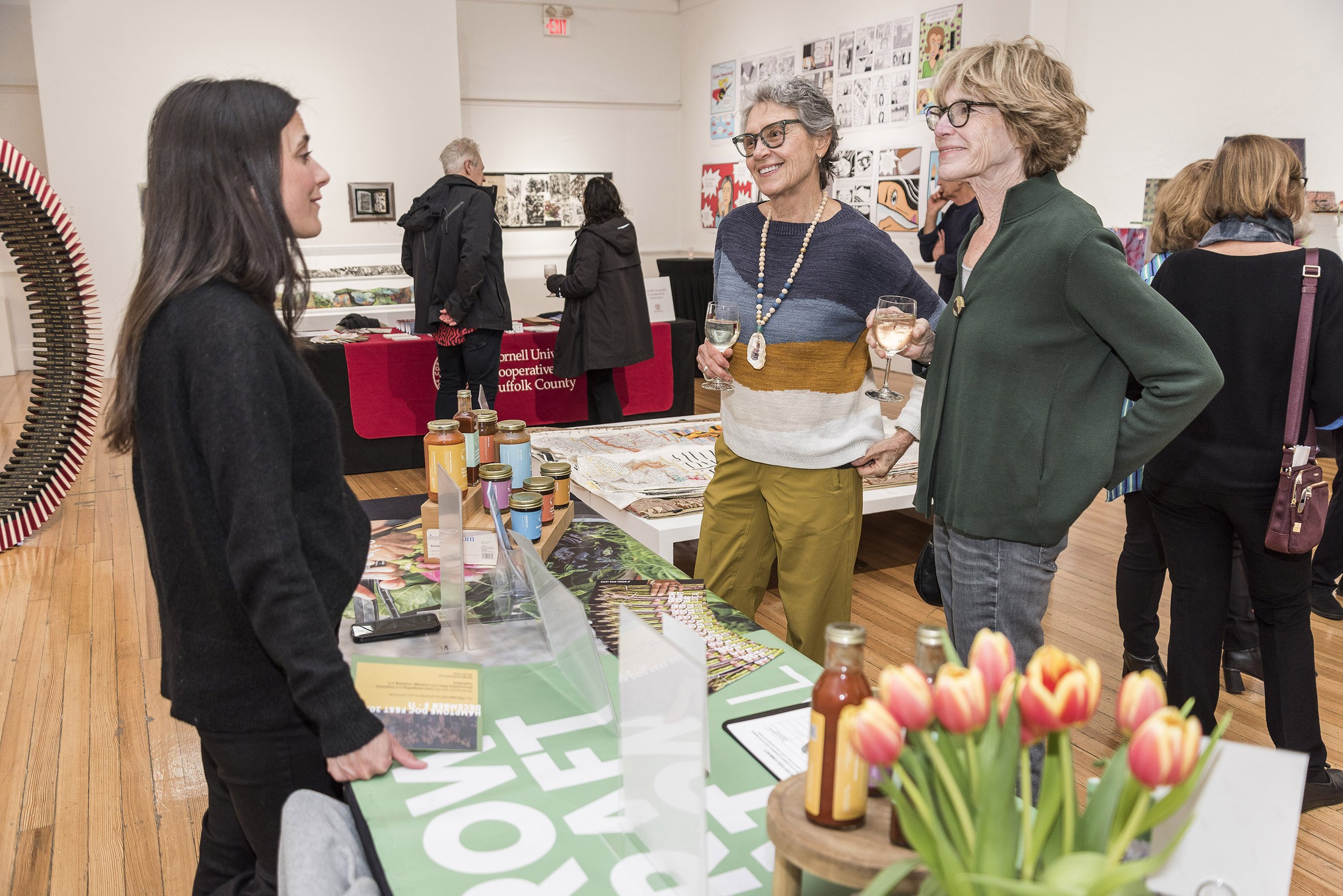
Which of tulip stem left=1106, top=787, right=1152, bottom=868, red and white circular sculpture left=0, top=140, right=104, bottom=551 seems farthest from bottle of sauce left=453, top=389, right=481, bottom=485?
red and white circular sculpture left=0, top=140, right=104, bottom=551

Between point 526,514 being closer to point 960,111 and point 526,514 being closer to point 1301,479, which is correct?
point 960,111

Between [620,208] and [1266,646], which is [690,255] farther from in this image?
[1266,646]

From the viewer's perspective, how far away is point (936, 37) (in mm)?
8141

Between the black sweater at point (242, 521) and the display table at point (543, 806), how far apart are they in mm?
132

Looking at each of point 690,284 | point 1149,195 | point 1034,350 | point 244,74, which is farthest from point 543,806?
point 690,284

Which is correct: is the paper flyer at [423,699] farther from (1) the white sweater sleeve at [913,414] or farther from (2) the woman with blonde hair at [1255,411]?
(2) the woman with blonde hair at [1255,411]

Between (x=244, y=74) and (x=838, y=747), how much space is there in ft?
27.9

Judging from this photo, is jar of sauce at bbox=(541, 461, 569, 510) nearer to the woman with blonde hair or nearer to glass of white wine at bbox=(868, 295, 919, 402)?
glass of white wine at bbox=(868, 295, 919, 402)

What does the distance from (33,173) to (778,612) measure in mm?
3838

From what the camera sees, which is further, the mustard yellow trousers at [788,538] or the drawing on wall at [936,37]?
the drawing on wall at [936,37]

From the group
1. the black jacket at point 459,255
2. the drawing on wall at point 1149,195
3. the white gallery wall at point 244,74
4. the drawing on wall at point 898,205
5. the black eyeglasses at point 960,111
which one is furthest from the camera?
the drawing on wall at point 898,205

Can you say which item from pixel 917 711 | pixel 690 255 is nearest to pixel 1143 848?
pixel 917 711

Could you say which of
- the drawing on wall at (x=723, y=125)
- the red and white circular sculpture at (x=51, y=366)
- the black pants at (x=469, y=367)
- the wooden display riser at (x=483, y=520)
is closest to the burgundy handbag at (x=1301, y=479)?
the wooden display riser at (x=483, y=520)

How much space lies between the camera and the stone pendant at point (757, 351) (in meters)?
2.26
